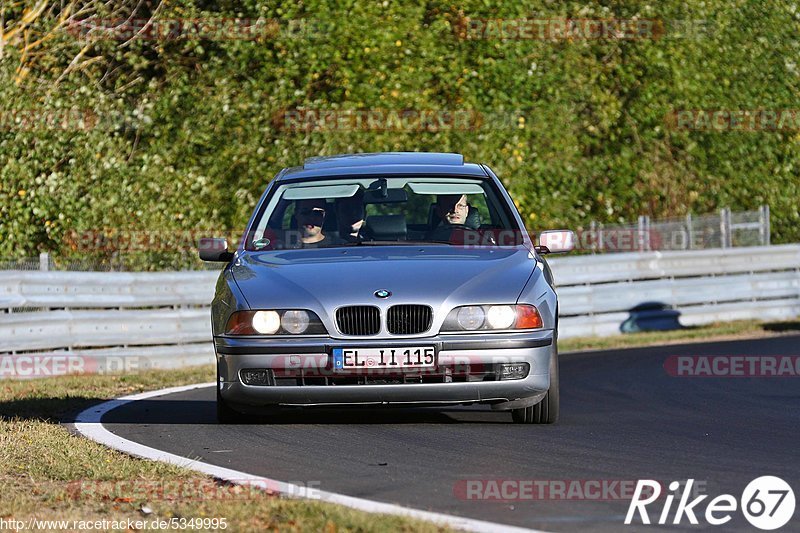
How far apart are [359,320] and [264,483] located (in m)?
1.74

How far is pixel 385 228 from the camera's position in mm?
9266

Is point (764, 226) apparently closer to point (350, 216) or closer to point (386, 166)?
point (386, 166)

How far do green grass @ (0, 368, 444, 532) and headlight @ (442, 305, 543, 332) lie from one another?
1845 millimetres

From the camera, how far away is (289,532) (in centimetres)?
534

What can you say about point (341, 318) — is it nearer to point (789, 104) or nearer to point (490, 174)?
point (490, 174)

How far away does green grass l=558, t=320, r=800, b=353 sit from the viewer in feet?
61.2

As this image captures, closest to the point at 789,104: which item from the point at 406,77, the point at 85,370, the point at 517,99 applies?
the point at 517,99

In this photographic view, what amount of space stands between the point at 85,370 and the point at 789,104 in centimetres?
1840

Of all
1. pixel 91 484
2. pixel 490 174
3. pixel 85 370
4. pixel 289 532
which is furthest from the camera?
pixel 85 370

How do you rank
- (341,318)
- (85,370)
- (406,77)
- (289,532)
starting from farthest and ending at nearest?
(406,77) < (85,370) < (341,318) < (289,532)

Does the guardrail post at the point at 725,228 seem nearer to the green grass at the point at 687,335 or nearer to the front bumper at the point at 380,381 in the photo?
the green grass at the point at 687,335

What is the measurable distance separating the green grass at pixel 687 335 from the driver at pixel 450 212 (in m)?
8.70

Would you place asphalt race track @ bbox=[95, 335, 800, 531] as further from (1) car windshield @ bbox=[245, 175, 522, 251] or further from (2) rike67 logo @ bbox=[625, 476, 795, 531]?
(1) car windshield @ bbox=[245, 175, 522, 251]

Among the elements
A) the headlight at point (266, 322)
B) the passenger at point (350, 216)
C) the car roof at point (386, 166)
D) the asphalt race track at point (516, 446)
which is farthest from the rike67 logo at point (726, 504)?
the car roof at point (386, 166)
